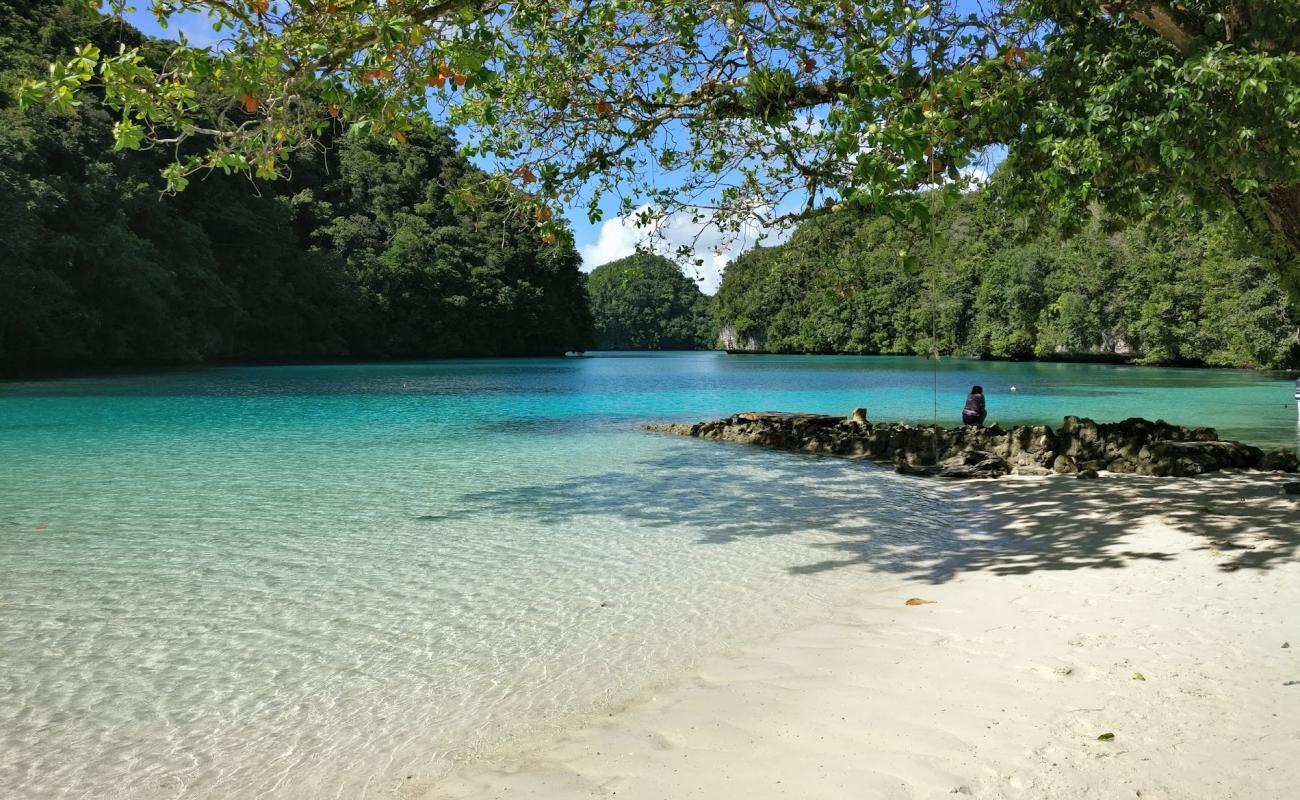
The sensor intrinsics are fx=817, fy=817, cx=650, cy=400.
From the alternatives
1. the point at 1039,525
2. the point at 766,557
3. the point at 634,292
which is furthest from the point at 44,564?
the point at 634,292

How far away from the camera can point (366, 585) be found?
22.6 ft

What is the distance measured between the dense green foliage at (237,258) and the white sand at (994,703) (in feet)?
22.0

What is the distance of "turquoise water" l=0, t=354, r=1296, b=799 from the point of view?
4156mm

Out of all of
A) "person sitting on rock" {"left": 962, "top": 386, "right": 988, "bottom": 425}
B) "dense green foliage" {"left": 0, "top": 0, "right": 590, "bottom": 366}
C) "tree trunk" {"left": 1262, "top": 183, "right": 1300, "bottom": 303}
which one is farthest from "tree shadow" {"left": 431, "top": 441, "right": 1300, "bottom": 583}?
"person sitting on rock" {"left": 962, "top": 386, "right": 988, "bottom": 425}

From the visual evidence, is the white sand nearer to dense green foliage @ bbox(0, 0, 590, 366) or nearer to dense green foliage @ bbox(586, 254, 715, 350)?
dense green foliage @ bbox(0, 0, 590, 366)

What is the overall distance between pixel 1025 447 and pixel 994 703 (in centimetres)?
1129

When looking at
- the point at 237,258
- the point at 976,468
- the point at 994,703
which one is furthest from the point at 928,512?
the point at 237,258

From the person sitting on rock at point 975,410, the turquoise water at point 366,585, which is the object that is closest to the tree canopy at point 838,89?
the turquoise water at point 366,585

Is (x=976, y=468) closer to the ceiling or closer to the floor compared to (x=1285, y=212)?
closer to the floor

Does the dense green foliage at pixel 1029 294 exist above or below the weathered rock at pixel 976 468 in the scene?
above

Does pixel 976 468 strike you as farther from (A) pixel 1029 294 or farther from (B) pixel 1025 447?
(A) pixel 1029 294

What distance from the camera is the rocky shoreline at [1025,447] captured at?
12273mm

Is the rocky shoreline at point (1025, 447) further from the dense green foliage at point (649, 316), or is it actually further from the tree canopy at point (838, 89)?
the dense green foliage at point (649, 316)

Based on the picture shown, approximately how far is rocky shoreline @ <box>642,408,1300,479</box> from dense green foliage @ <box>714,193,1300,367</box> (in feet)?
7.41
